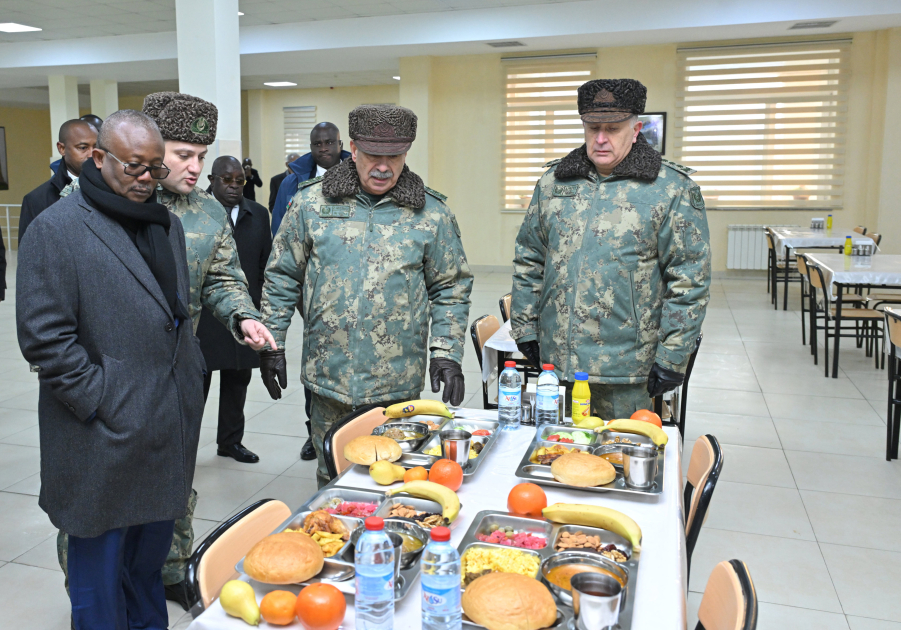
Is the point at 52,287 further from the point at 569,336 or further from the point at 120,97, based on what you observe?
the point at 120,97

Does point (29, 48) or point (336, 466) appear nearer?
point (336, 466)

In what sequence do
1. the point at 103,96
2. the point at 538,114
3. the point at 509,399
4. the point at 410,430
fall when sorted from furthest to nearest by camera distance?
the point at 103,96 < the point at 538,114 < the point at 509,399 < the point at 410,430

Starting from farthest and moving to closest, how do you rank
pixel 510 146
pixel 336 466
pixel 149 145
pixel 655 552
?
pixel 510 146 < pixel 336 466 < pixel 149 145 < pixel 655 552

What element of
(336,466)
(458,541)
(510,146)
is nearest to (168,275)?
(336,466)

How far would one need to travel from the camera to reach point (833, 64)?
32.5ft

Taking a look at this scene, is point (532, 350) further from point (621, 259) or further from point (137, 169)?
point (137, 169)

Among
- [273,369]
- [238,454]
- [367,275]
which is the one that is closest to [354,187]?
[367,275]

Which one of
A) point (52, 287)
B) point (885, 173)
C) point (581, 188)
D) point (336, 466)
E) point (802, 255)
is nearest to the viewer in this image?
point (52, 287)

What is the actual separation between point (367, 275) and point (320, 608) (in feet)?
4.66

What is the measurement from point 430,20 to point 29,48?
6.93 m

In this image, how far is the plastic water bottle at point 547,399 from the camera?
232 cm

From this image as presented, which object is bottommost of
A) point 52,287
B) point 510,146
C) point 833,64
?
point 52,287

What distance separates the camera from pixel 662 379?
2.54m

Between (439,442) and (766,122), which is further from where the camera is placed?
(766,122)
